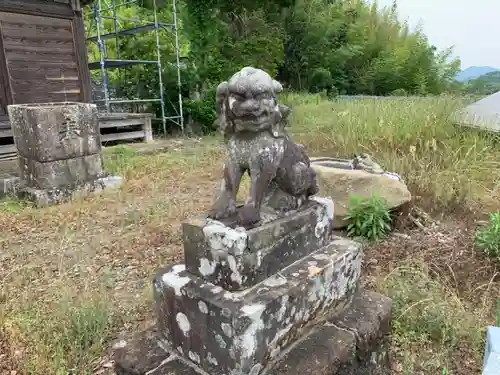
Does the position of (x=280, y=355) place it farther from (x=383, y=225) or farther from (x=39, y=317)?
(x=383, y=225)

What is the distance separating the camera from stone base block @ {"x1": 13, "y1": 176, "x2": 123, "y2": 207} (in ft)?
13.9

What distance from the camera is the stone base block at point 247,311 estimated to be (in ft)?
4.17

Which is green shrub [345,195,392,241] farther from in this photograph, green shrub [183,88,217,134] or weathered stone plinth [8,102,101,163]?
green shrub [183,88,217,134]

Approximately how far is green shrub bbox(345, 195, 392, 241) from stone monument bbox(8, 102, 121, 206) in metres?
3.06

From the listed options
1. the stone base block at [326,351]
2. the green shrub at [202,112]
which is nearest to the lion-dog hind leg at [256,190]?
the stone base block at [326,351]

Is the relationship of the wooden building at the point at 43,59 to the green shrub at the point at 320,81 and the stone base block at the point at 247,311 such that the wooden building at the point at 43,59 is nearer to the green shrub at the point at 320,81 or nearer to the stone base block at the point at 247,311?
the stone base block at the point at 247,311

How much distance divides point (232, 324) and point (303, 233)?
0.48m

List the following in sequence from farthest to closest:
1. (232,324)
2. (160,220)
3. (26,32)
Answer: (26,32)
(160,220)
(232,324)

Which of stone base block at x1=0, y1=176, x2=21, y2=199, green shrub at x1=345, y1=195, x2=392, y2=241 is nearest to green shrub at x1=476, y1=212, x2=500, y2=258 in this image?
green shrub at x1=345, y1=195, x2=392, y2=241

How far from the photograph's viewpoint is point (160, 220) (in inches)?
137

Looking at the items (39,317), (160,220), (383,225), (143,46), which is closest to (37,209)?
(160,220)

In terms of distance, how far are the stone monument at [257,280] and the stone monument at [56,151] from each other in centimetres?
331

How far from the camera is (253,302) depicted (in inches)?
50.8

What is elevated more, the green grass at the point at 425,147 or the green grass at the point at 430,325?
the green grass at the point at 425,147
